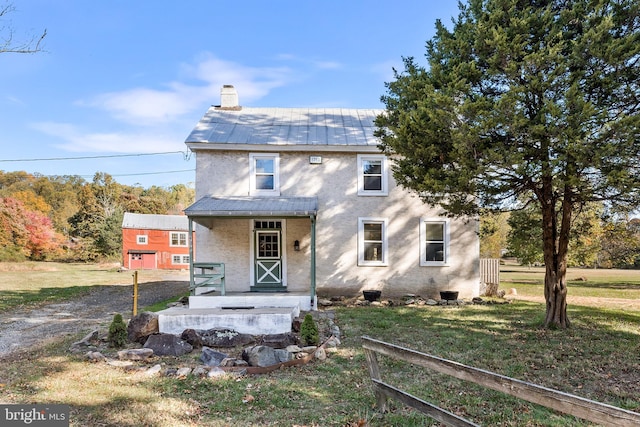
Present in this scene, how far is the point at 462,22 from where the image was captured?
7.52 meters

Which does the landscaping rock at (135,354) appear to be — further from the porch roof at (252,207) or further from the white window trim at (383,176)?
the white window trim at (383,176)

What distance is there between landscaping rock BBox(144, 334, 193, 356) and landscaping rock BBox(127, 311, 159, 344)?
57 centimetres

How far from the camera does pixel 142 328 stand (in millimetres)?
7840

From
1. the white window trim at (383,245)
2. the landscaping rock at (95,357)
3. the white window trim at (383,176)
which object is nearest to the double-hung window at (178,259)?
the white window trim at (383,245)

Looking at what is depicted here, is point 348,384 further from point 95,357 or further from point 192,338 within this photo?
point 95,357

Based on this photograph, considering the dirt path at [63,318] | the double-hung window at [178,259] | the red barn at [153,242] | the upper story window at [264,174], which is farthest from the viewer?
the double-hung window at [178,259]

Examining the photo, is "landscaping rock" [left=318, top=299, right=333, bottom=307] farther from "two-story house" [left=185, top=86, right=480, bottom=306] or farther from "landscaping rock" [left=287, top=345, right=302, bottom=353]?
"landscaping rock" [left=287, top=345, right=302, bottom=353]

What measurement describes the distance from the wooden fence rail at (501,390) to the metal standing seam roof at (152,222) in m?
31.3

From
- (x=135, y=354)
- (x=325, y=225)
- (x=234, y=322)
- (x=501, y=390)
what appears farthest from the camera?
(x=325, y=225)

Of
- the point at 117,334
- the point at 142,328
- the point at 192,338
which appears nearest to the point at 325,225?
the point at 192,338

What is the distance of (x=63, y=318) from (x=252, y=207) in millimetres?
6490

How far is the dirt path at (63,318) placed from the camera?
8.24 meters

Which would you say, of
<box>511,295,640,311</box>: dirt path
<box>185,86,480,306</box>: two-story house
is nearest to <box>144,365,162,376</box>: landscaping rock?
<box>185,86,480,306</box>: two-story house

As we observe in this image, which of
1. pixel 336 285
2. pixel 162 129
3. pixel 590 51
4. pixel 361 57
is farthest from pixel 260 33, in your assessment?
pixel 162 129
